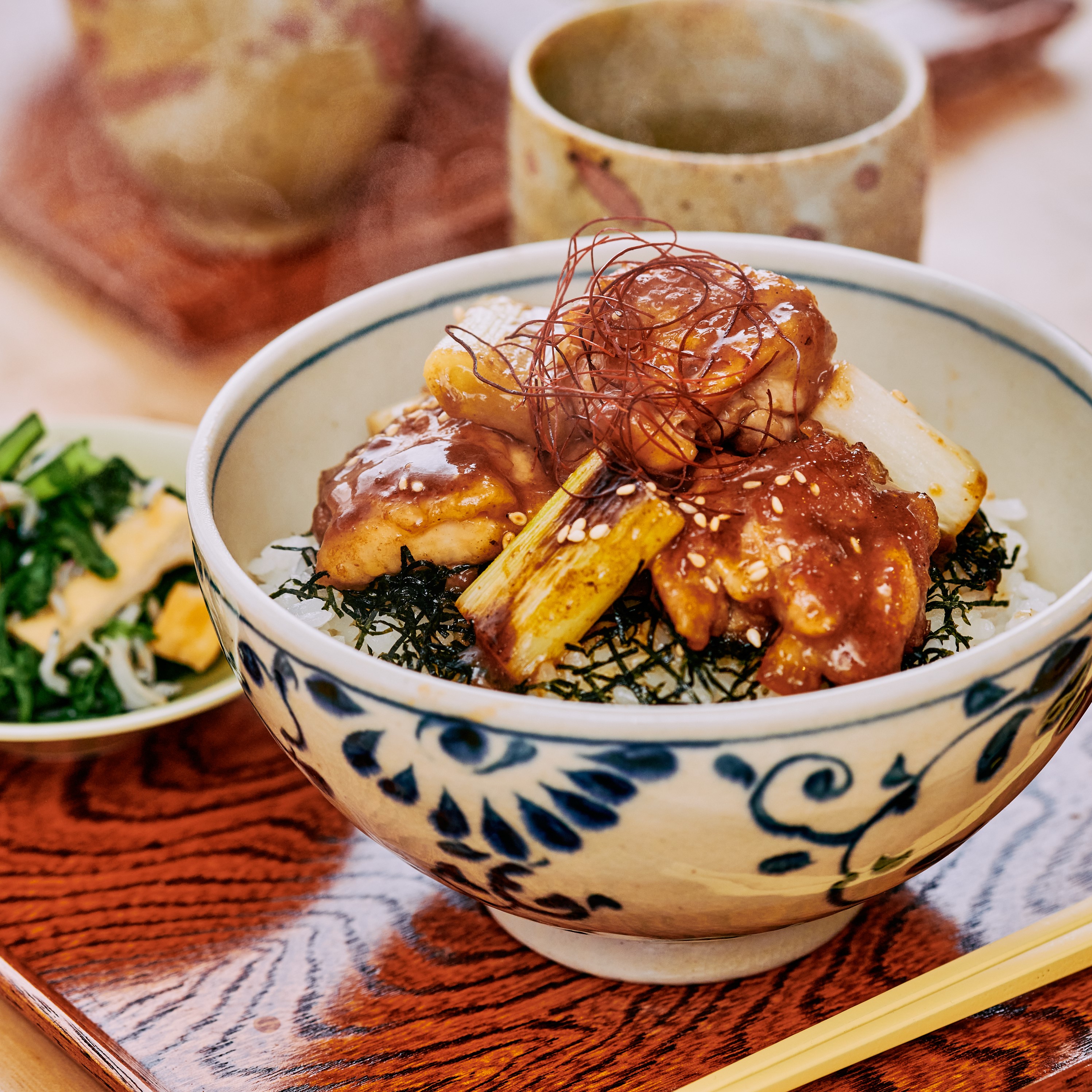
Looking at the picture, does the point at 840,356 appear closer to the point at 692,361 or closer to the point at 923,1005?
the point at 692,361

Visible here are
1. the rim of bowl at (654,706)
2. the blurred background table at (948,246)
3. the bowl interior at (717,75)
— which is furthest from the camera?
the blurred background table at (948,246)

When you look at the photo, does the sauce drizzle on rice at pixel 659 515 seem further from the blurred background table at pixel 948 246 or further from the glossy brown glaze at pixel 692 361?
the blurred background table at pixel 948 246

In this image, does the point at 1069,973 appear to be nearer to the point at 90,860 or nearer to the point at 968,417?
the point at 968,417

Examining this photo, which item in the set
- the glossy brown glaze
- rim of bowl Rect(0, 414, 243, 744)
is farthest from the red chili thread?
rim of bowl Rect(0, 414, 243, 744)

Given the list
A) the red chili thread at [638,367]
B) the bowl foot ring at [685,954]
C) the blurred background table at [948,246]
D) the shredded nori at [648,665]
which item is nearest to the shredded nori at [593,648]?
the shredded nori at [648,665]

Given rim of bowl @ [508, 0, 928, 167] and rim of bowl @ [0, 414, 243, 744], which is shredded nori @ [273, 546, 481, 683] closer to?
rim of bowl @ [0, 414, 243, 744]
